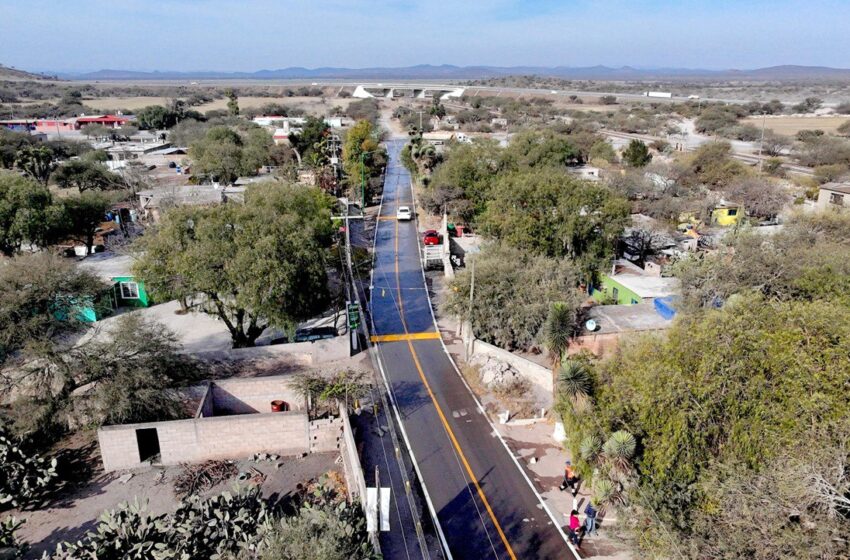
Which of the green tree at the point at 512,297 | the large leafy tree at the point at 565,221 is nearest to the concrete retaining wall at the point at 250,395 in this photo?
the green tree at the point at 512,297

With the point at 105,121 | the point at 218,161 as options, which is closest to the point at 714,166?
the point at 218,161

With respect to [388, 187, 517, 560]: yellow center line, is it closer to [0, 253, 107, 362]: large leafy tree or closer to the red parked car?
the red parked car

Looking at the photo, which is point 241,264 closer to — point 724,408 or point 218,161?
point 724,408

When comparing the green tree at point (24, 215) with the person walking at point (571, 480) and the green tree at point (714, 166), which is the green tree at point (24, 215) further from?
the green tree at point (714, 166)

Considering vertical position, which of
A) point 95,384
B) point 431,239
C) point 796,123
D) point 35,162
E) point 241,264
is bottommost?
point 95,384

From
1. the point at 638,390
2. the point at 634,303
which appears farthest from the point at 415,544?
the point at 634,303

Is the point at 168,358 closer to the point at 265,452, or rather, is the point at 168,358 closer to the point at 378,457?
the point at 265,452

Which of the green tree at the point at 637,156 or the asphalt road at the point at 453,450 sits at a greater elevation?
the green tree at the point at 637,156

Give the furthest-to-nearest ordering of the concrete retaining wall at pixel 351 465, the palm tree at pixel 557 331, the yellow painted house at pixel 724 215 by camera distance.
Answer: the yellow painted house at pixel 724 215
the palm tree at pixel 557 331
the concrete retaining wall at pixel 351 465
